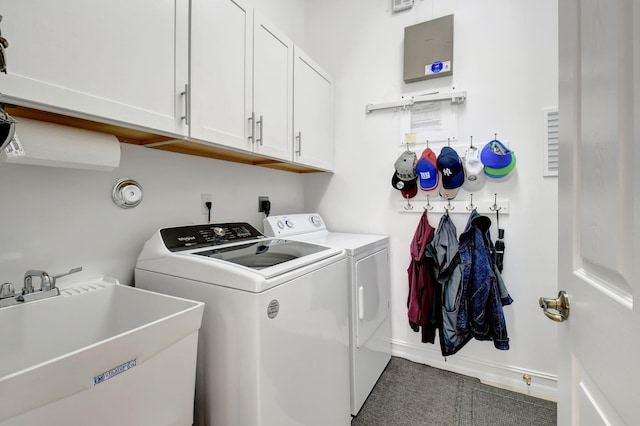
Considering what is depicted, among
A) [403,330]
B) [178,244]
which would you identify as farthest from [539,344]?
[178,244]

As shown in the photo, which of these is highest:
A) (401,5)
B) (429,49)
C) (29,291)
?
(401,5)

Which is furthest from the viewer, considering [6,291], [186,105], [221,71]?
[221,71]

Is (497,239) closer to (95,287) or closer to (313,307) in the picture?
(313,307)

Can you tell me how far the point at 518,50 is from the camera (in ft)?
6.34

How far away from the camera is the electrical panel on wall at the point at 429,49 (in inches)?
82.3

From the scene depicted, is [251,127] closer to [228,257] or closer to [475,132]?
[228,257]

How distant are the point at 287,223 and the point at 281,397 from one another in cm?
119

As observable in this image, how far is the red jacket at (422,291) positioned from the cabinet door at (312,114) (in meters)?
1.02

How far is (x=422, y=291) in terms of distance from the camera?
208cm

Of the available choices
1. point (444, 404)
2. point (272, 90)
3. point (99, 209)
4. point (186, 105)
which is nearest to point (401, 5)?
point (272, 90)

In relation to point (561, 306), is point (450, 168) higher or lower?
higher

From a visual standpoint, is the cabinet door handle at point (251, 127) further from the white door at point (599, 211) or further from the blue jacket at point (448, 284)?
the blue jacket at point (448, 284)

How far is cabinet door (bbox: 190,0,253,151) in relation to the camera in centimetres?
127

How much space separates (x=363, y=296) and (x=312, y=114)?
142cm
